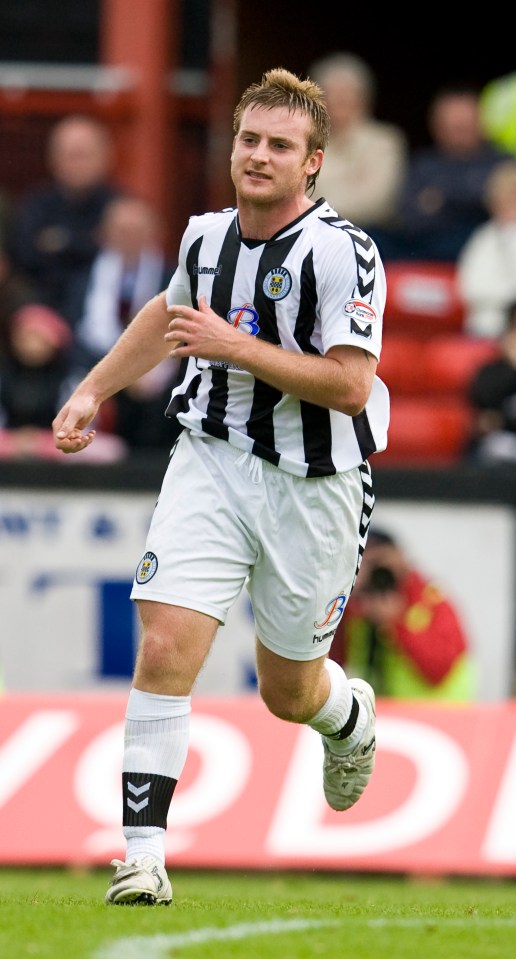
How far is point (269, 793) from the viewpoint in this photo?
8391 mm

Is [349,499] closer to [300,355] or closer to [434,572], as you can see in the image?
[300,355]

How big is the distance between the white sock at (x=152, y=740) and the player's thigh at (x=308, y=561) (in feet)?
1.50

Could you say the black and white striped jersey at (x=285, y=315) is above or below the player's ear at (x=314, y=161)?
below

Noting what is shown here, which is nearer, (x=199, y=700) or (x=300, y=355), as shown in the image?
(x=300, y=355)

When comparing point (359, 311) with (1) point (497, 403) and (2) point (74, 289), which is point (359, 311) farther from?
(2) point (74, 289)

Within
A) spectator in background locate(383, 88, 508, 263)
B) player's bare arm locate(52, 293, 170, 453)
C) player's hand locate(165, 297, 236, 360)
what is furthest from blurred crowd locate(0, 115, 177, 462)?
player's hand locate(165, 297, 236, 360)

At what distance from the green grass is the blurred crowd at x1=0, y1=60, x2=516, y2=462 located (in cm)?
515

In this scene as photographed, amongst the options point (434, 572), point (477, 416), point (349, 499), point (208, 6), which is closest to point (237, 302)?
point (349, 499)

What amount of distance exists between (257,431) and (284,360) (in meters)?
0.37

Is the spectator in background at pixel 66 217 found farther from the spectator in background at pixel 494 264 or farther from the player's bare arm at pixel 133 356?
the player's bare arm at pixel 133 356

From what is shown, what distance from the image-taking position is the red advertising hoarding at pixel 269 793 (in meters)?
8.14

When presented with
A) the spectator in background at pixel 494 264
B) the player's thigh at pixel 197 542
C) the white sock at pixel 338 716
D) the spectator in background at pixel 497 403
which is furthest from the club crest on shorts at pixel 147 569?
the spectator in background at pixel 494 264

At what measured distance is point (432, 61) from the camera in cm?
1611

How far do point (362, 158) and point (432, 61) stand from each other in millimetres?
3524
